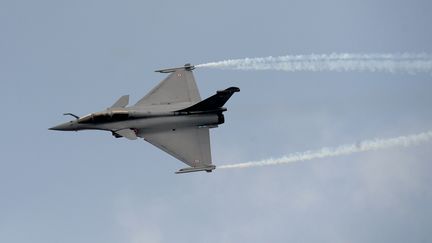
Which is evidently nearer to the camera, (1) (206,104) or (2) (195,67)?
(1) (206,104)

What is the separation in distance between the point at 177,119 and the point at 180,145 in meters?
1.97

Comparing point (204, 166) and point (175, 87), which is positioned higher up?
point (175, 87)

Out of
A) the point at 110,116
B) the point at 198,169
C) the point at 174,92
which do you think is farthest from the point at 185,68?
the point at 198,169

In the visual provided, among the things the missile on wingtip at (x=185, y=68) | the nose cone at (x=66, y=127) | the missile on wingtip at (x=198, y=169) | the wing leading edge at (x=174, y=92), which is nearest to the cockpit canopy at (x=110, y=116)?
the nose cone at (x=66, y=127)

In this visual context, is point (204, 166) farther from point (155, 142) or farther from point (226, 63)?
point (226, 63)

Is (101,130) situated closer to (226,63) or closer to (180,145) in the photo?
(180,145)

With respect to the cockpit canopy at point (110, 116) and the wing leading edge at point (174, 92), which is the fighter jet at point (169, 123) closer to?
the cockpit canopy at point (110, 116)

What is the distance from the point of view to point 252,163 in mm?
72125

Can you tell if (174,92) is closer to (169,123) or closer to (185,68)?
(185,68)

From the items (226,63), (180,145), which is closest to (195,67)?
(226,63)

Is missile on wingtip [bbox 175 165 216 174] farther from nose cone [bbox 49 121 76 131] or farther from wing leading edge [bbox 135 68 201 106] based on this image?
nose cone [bbox 49 121 76 131]

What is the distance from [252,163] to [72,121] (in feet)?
46.0

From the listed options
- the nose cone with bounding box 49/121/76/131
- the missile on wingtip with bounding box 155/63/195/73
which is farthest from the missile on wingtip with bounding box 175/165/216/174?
the missile on wingtip with bounding box 155/63/195/73

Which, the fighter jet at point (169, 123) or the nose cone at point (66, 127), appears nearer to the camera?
the fighter jet at point (169, 123)
